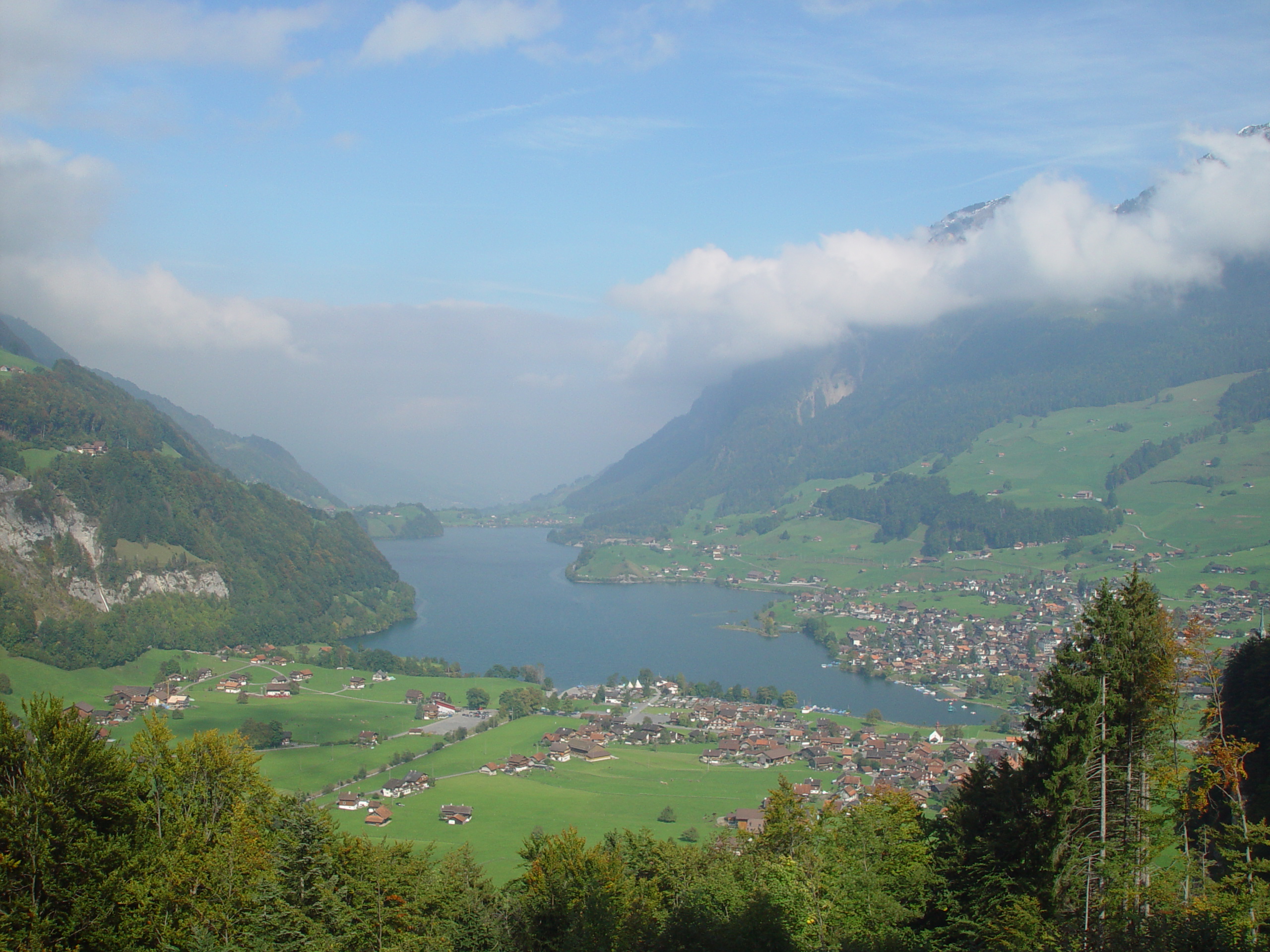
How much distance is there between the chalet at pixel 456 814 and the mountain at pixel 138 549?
24068mm

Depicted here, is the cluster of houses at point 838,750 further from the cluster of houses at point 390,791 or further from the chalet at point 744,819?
the cluster of houses at point 390,791

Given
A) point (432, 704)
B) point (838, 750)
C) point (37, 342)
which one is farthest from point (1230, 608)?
point (37, 342)

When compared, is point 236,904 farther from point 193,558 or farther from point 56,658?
point 193,558

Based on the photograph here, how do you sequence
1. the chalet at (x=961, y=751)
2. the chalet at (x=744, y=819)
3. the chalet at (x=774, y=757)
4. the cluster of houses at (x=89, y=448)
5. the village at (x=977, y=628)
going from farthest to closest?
the cluster of houses at (x=89, y=448) → the village at (x=977, y=628) → the chalet at (x=774, y=757) → the chalet at (x=961, y=751) → the chalet at (x=744, y=819)

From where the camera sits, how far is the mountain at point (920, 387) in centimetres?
10544

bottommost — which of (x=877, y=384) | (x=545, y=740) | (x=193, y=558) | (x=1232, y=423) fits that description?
(x=545, y=740)

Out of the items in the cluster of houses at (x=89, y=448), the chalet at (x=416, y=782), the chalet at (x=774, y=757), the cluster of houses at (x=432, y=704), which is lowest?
the cluster of houses at (x=432, y=704)

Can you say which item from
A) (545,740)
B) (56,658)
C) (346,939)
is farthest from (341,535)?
(346,939)

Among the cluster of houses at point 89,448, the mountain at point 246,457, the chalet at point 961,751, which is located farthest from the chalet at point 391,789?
the mountain at point 246,457

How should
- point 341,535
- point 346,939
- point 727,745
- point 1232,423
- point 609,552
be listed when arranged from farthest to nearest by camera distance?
point 609,552, point 1232,423, point 341,535, point 727,745, point 346,939

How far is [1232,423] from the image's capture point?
81.4 metres

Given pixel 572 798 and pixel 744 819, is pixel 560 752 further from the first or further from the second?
pixel 744 819

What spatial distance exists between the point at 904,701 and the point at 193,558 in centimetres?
4331

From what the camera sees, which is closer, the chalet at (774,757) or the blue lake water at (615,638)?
the chalet at (774,757)
